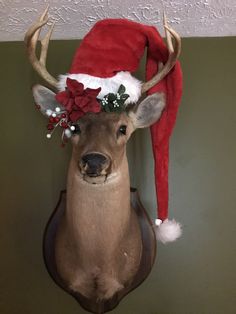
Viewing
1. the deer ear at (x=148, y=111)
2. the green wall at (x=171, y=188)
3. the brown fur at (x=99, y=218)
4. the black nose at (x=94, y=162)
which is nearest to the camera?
the black nose at (x=94, y=162)

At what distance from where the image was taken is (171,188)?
175 cm

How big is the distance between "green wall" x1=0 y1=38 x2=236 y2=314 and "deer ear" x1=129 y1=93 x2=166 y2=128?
0.34 metres

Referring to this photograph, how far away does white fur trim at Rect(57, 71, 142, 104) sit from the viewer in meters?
1.31

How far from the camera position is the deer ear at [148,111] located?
138 cm

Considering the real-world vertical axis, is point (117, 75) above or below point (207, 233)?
above

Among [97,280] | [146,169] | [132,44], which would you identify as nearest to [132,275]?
[97,280]

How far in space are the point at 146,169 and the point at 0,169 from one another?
0.71m

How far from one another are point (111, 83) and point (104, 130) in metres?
0.19

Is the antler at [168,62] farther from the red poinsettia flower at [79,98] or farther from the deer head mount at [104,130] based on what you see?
the red poinsettia flower at [79,98]

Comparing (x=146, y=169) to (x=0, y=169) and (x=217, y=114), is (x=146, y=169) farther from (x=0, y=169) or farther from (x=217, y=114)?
(x=0, y=169)

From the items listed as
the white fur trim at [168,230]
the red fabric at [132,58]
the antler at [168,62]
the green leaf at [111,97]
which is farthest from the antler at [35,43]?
the white fur trim at [168,230]

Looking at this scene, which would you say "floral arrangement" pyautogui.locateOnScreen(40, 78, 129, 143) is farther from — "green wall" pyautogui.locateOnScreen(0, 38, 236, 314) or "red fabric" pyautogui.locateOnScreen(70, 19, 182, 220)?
"green wall" pyautogui.locateOnScreen(0, 38, 236, 314)

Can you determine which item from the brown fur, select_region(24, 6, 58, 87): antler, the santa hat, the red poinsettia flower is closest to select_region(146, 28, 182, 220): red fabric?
the santa hat

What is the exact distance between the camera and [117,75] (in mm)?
1352
